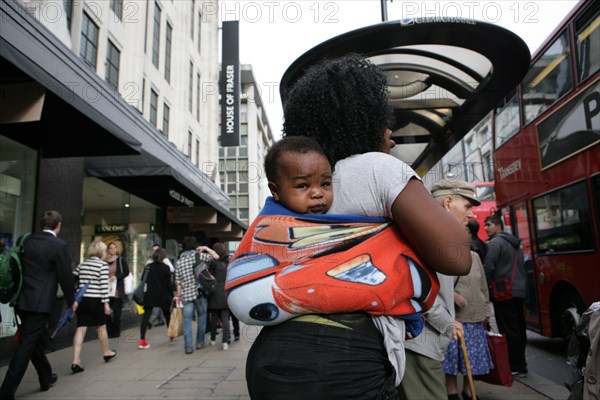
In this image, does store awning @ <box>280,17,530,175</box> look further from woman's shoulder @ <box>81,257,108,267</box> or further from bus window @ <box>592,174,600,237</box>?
woman's shoulder @ <box>81,257,108,267</box>

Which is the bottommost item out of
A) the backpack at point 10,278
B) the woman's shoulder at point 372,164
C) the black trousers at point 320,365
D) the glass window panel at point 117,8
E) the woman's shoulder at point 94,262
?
the black trousers at point 320,365

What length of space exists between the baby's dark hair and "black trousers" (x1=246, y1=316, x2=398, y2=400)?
469mm

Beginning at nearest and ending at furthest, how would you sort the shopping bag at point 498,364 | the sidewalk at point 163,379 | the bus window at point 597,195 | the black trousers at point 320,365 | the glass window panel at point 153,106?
the black trousers at point 320,365 < the shopping bag at point 498,364 < the sidewalk at point 163,379 < the bus window at point 597,195 < the glass window panel at point 153,106

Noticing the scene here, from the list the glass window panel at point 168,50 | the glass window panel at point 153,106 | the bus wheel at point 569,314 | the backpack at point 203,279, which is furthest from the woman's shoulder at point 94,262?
the glass window panel at point 168,50

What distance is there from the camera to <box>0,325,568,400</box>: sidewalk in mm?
4695

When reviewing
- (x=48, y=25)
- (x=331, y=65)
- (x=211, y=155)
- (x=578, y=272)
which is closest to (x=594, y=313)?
(x=331, y=65)

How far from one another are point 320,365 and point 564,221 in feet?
19.7

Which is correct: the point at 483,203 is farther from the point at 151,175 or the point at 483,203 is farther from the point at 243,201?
the point at 243,201

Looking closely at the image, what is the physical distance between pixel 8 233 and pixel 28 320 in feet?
10.3

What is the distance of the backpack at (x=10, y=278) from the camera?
4.55 metres

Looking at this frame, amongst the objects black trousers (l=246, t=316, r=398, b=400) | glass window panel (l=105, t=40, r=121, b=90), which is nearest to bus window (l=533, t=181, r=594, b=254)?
black trousers (l=246, t=316, r=398, b=400)

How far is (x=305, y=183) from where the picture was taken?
140cm

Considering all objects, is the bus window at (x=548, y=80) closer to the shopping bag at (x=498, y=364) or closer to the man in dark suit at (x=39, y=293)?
the shopping bag at (x=498, y=364)

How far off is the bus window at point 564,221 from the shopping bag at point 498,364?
2.57 meters
